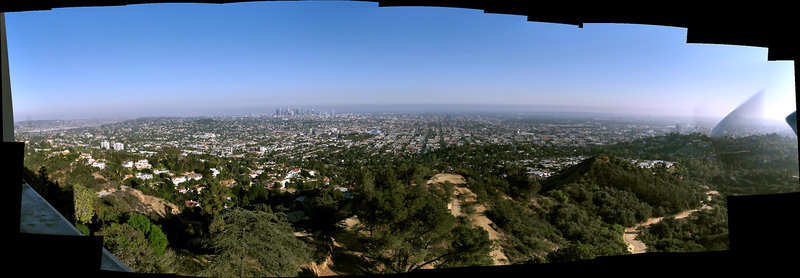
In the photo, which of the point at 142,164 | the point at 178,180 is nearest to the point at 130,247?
the point at 178,180

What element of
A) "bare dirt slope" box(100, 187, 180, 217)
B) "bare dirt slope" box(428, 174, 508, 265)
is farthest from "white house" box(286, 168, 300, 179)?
"bare dirt slope" box(428, 174, 508, 265)

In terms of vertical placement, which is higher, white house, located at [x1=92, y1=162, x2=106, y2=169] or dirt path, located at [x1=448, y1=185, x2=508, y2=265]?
white house, located at [x1=92, y1=162, x2=106, y2=169]

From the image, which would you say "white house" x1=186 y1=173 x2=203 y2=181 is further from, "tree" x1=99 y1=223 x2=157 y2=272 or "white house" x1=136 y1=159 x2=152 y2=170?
"tree" x1=99 y1=223 x2=157 y2=272

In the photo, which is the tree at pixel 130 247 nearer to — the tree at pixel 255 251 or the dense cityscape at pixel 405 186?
the dense cityscape at pixel 405 186

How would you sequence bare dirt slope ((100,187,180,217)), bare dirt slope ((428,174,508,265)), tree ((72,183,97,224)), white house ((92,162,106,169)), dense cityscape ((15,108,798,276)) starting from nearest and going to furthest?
tree ((72,183,97,224)) < dense cityscape ((15,108,798,276)) < bare dirt slope ((428,174,508,265)) < bare dirt slope ((100,187,180,217)) < white house ((92,162,106,169))

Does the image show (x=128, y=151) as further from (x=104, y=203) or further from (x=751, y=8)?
(x=751, y=8)

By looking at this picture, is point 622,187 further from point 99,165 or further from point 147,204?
point 99,165

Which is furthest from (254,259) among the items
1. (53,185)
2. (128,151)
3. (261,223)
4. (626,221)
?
(128,151)

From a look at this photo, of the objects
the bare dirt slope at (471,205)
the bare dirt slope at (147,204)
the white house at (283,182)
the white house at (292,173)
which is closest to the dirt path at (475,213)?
the bare dirt slope at (471,205)
